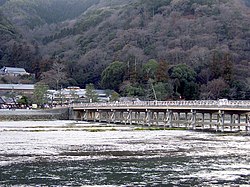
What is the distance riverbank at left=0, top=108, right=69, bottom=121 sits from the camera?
72.4 meters

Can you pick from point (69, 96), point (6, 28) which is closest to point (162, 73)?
point (69, 96)

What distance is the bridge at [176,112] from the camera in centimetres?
4741

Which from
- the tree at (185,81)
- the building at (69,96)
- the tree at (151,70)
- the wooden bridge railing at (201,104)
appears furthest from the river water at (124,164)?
the building at (69,96)

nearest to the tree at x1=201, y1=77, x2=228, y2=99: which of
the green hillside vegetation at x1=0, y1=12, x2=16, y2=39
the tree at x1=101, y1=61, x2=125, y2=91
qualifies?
the tree at x1=101, y1=61, x2=125, y2=91

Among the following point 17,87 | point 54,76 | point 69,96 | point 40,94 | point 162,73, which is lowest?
point 69,96

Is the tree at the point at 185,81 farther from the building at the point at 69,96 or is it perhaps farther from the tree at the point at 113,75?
the building at the point at 69,96

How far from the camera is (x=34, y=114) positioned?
7419 centimetres

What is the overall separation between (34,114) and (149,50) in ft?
154

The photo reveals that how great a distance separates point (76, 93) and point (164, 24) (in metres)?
40.6

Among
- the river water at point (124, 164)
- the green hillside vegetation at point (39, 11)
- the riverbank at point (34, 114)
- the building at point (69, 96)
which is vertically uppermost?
the green hillside vegetation at point (39, 11)

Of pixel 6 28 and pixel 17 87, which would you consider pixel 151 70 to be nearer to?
pixel 17 87

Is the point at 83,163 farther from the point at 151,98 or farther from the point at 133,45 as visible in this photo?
the point at 133,45

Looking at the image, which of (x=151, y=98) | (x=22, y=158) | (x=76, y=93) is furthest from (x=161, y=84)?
(x=22, y=158)

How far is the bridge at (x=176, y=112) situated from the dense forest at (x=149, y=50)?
11.1 meters
